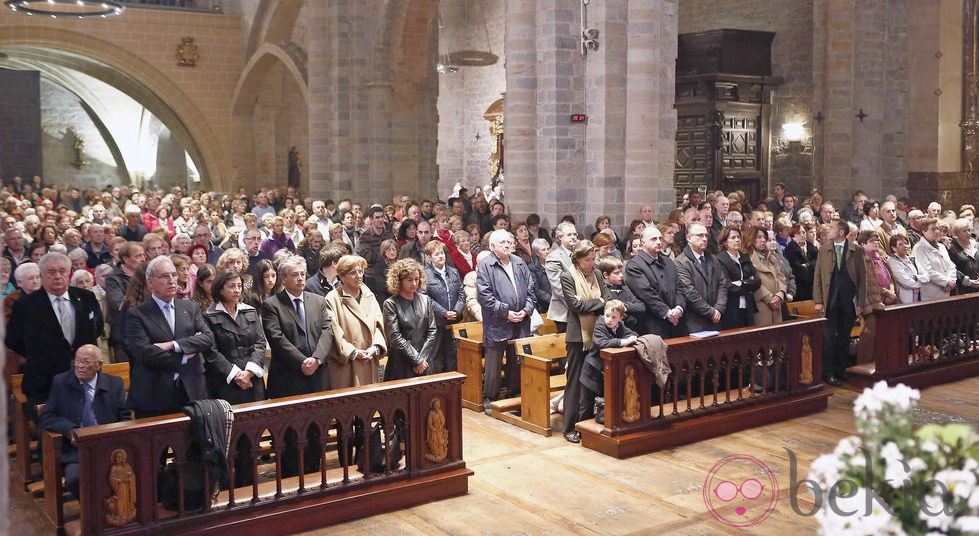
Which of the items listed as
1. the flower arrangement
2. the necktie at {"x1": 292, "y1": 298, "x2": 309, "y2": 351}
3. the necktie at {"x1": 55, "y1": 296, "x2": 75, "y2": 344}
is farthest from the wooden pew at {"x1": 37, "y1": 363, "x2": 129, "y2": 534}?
the flower arrangement

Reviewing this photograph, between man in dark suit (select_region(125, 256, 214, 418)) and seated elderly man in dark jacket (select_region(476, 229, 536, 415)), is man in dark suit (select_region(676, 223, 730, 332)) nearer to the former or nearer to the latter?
seated elderly man in dark jacket (select_region(476, 229, 536, 415))

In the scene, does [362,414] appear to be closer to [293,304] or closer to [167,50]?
[293,304]

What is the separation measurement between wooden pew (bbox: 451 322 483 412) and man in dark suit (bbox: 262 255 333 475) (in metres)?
2.27

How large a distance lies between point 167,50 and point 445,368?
19069 mm

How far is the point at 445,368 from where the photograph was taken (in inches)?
348

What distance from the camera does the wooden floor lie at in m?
5.73

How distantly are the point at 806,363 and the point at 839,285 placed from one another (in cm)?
121

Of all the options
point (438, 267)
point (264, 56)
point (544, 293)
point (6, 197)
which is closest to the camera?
point (438, 267)

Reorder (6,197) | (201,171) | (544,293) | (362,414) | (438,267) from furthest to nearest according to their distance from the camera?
(201,171) → (6,197) → (544,293) → (438,267) → (362,414)

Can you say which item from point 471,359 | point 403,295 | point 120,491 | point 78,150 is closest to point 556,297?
point 471,359

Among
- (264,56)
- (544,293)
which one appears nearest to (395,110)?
(264,56)

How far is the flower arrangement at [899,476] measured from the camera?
2.57 meters

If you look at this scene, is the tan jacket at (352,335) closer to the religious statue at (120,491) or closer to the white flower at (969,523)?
the religious statue at (120,491)

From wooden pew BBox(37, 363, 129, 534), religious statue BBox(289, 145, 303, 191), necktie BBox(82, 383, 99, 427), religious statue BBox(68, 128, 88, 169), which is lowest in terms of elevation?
wooden pew BBox(37, 363, 129, 534)
